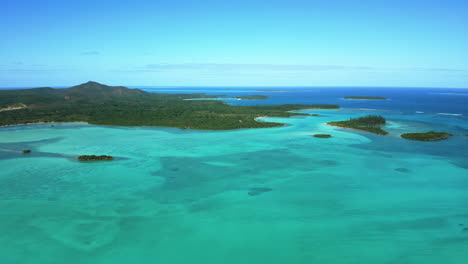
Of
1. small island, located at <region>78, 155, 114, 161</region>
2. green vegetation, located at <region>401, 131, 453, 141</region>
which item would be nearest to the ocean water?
small island, located at <region>78, 155, 114, 161</region>

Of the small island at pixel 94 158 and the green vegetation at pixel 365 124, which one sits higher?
the green vegetation at pixel 365 124

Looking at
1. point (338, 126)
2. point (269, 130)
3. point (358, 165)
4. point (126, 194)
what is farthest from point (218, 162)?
point (338, 126)

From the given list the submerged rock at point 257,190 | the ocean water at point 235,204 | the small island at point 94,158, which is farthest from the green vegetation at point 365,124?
the small island at point 94,158

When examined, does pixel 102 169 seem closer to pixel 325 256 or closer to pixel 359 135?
pixel 325 256

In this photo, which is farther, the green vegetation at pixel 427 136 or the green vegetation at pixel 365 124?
the green vegetation at pixel 365 124

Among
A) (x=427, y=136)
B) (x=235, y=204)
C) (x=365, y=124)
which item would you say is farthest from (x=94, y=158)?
(x=365, y=124)

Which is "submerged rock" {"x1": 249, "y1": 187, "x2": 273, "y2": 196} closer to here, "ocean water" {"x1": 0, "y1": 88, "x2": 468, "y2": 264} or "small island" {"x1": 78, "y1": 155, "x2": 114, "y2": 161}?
"ocean water" {"x1": 0, "y1": 88, "x2": 468, "y2": 264}

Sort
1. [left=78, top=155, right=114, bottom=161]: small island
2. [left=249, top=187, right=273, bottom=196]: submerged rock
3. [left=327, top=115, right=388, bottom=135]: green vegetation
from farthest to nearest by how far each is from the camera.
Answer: [left=327, top=115, right=388, bottom=135]: green vegetation
[left=78, top=155, right=114, bottom=161]: small island
[left=249, top=187, right=273, bottom=196]: submerged rock

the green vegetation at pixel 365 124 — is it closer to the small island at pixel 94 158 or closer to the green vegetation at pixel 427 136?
the green vegetation at pixel 427 136
